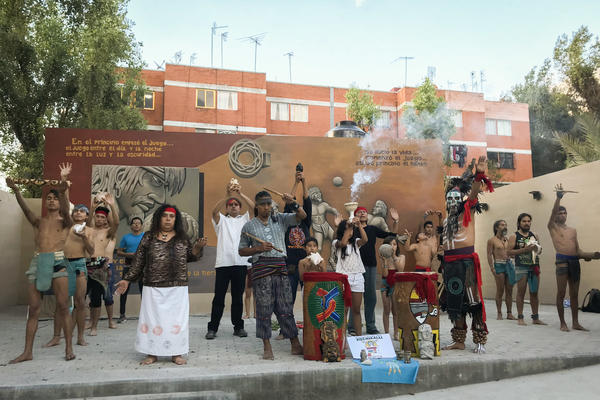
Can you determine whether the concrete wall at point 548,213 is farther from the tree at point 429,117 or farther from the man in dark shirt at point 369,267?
the tree at point 429,117

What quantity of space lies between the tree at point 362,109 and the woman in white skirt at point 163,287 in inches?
968

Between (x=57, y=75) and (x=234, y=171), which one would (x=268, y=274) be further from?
(x=57, y=75)

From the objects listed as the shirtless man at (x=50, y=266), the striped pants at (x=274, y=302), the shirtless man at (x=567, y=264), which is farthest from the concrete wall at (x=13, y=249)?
the shirtless man at (x=567, y=264)

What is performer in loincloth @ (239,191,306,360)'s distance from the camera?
17.7 ft

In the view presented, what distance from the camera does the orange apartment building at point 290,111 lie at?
1148 inches

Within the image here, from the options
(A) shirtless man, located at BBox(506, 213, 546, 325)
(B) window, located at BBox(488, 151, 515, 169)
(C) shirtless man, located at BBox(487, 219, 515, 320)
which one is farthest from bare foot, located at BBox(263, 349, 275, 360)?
(B) window, located at BBox(488, 151, 515, 169)

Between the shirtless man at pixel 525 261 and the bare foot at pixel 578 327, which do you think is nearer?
the bare foot at pixel 578 327

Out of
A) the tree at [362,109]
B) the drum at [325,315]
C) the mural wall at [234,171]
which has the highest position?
the tree at [362,109]

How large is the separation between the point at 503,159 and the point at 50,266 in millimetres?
34305

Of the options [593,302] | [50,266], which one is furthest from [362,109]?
[50,266]

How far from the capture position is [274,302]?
550 centimetres

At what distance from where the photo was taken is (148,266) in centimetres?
534

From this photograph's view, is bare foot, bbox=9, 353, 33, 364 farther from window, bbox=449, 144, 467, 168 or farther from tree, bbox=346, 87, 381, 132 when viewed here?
window, bbox=449, 144, 467, 168

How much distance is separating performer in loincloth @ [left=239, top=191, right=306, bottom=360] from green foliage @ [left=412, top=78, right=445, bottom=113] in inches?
939
